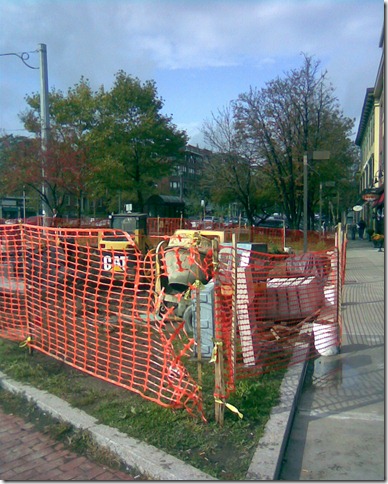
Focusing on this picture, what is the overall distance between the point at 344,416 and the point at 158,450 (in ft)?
6.13

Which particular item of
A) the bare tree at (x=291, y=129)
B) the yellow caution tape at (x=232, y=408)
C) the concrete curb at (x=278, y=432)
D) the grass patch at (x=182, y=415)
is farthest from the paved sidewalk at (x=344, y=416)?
the bare tree at (x=291, y=129)

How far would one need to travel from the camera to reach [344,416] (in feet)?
15.8

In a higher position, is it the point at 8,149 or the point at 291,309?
the point at 8,149

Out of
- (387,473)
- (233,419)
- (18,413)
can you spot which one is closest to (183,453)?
(233,419)

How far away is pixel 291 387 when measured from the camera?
17.2 feet

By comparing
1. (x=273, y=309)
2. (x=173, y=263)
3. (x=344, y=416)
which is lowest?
(x=344, y=416)

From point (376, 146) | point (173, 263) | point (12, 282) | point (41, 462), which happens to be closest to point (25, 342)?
point (12, 282)

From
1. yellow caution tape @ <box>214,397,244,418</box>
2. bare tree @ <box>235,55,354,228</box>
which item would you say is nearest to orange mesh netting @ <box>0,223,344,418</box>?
yellow caution tape @ <box>214,397,244,418</box>

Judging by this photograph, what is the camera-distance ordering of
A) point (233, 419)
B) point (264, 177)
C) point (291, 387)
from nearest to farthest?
point (233, 419)
point (291, 387)
point (264, 177)

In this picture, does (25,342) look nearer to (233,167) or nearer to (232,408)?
(232,408)

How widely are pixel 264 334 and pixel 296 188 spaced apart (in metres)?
→ 23.9

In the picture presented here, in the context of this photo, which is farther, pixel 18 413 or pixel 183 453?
pixel 18 413

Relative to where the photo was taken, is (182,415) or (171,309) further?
(171,309)

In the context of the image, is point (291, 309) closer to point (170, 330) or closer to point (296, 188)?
point (170, 330)
